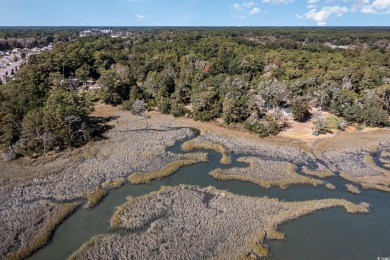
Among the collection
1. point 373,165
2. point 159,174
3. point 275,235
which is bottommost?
point 275,235

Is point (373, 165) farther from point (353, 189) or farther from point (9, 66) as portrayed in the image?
point (9, 66)

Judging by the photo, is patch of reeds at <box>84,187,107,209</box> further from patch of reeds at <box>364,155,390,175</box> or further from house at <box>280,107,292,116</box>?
house at <box>280,107,292,116</box>

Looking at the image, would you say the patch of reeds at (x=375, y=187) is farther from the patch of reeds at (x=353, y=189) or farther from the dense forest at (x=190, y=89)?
the dense forest at (x=190, y=89)

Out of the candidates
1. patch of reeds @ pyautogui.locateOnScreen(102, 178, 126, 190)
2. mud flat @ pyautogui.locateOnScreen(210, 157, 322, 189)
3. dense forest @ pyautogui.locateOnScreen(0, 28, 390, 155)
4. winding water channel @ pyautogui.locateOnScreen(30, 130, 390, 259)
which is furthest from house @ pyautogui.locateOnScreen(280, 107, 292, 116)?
patch of reeds @ pyautogui.locateOnScreen(102, 178, 126, 190)

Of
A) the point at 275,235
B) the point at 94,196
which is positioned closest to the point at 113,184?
the point at 94,196

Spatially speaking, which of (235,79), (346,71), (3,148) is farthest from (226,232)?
(346,71)

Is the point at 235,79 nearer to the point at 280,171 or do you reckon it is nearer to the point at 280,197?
the point at 280,171
